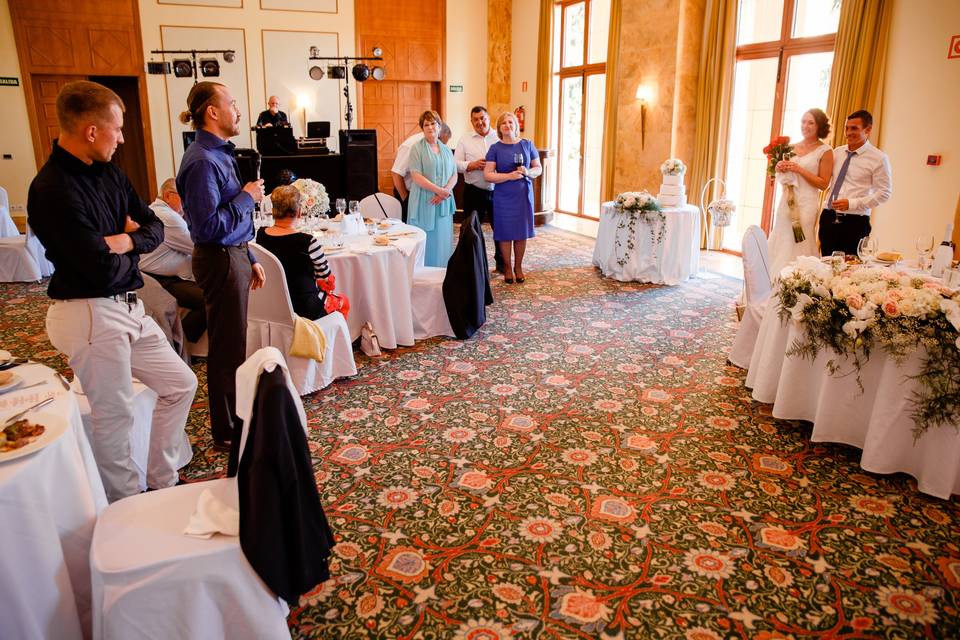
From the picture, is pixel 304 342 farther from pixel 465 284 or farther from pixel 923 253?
pixel 923 253

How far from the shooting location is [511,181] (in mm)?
6824

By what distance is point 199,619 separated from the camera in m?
1.89

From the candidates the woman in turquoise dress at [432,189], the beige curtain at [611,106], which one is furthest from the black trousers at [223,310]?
the beige curtain at [611,106]

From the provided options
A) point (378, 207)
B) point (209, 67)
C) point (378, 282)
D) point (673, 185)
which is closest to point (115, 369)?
point (378, 282)

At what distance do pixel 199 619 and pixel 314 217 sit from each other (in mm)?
4329

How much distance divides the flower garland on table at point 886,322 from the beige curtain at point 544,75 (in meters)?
9.63

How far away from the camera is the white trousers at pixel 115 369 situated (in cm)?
249

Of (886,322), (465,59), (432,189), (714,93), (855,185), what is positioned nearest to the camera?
(886,322)

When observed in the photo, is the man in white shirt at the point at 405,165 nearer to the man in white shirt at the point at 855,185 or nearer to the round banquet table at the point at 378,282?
the round banquet table at the point at 378,282

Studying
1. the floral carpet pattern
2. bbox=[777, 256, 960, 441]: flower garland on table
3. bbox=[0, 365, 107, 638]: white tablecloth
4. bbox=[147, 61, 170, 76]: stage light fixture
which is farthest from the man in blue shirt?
bbox=[147, 61, 170, 76]: stage light fixture

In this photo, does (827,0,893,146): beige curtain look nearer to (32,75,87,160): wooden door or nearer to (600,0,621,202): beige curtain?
(600,0,621,202): beige curtain

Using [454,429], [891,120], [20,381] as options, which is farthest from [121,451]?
[891,120]

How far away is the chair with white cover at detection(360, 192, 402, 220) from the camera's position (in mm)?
6586

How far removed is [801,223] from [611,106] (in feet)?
17.9
